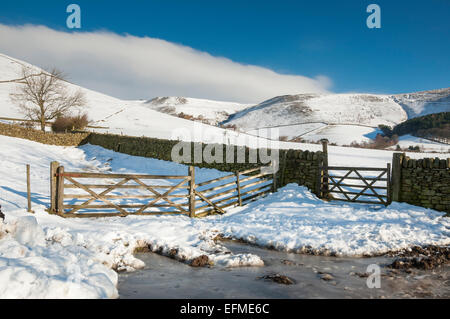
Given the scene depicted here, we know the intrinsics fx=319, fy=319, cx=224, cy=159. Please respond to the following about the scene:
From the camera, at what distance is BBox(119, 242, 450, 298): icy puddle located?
5328mm

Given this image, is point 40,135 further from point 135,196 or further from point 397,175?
point 397,175

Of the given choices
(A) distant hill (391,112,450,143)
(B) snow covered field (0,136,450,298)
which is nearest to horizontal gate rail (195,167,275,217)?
(B) snow covered field (0,136,450,298)

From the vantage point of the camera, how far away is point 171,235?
27.4ft

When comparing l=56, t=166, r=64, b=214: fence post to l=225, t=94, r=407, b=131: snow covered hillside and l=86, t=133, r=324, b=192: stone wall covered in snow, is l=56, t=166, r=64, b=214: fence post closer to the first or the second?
l=86, t=133, r=324, b=192: stone wall covered in snow

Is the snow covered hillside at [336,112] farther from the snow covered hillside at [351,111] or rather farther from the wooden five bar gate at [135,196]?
the wooden five bar gate at [135,196]

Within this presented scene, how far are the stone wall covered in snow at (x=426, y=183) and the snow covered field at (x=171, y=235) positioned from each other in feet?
1.49

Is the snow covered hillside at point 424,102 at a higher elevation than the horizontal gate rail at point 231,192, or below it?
higher

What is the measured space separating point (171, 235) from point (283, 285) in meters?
3.57

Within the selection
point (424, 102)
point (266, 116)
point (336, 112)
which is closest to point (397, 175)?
point (336, 112)

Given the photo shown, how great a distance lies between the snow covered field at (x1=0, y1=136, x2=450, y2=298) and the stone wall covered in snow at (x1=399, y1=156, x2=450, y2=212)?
1.49 ft

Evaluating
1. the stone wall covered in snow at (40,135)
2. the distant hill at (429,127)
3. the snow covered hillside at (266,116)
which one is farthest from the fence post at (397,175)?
the distant hill at (429,127)

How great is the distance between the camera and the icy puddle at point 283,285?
5.33 meters

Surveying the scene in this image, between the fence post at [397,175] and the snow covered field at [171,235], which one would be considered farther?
the fence post at [397,175]

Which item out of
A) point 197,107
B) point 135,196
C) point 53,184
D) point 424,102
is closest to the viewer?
point 53,184
